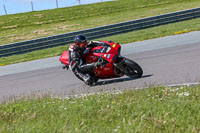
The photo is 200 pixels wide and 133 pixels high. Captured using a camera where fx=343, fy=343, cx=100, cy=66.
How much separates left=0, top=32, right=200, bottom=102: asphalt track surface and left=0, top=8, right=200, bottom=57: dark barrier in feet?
12.0

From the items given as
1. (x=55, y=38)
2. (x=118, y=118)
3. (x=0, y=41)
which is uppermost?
(x=118, y=118)

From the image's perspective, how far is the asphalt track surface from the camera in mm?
8859

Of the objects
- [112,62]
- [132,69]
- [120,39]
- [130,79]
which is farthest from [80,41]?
[120,39]

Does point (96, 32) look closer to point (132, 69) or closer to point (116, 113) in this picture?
point (132, 69)

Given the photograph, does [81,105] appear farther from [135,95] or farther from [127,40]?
[127,40]

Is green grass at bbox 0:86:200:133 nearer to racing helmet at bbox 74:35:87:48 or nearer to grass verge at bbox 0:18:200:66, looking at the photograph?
racing helmet at bbox 74:35:87:48

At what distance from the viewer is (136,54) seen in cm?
1385

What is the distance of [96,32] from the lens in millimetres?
21109

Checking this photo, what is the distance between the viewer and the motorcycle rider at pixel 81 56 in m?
9.21

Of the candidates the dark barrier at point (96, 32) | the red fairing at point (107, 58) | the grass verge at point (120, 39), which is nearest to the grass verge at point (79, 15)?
the dark barrier at point (96, 32)

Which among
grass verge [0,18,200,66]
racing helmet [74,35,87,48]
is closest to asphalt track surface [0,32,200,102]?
racing helmet [74,35,87,48]

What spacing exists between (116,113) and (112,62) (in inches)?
132

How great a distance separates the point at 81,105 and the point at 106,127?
5.85 ft

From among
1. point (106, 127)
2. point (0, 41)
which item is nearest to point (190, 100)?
point (106, 127)
